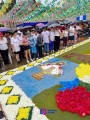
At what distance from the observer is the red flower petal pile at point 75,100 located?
541 centimetres

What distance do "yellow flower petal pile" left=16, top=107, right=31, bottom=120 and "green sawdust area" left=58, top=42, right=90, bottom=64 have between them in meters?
4.44

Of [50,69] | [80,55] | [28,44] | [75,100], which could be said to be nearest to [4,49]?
[28,44]

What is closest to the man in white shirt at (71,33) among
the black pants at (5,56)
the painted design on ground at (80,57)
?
the painted design on ground at (80,57)

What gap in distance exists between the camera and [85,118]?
5.13 meters

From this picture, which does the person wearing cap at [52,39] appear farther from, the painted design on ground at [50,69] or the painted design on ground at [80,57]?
the painted design on ground at [50,69]

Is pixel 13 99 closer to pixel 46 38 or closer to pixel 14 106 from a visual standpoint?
pixel 14 106

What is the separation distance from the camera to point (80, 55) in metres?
10.4

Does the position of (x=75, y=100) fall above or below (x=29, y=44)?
below

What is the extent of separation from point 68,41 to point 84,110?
360 inches

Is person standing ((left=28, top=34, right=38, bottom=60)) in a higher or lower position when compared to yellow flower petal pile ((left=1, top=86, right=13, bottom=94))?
higher

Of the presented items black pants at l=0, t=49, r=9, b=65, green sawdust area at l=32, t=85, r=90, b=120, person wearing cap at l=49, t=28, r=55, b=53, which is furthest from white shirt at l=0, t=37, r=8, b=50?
green sawdust area at l=32, t=85, r=90, b=120

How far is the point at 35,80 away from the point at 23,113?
2.32 meters

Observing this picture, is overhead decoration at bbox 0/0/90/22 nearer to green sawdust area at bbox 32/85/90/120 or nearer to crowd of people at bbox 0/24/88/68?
crowd of people at bbox 0/24/88/68

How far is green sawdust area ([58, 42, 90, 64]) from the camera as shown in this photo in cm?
958
